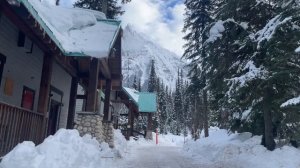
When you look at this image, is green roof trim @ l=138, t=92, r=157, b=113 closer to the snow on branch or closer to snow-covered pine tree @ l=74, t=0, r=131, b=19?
snow-covered pine tree @ l=74, t=0, r=131, b=19

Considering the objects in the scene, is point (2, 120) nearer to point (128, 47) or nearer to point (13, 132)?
point (13, 132)

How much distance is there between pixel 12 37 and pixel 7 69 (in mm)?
1184

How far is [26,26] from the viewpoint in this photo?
10516 mm

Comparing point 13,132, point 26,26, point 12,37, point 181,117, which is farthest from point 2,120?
point 181,117

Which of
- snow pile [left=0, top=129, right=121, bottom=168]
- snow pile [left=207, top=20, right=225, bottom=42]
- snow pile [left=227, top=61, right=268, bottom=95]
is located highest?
snow pile [left=207, top=20, right=225, bottom=42]

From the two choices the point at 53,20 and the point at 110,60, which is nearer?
the point at 53,20

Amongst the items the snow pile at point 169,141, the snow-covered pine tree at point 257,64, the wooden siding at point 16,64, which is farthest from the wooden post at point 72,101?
the snow pile at point 169,141

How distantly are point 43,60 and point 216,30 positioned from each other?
734 cm

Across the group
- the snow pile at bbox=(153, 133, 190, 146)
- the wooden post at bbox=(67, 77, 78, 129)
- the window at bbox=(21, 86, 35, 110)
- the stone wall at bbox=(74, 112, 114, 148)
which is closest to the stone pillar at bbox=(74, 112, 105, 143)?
the stone wall at bbox=(74, 112, 114, 148)

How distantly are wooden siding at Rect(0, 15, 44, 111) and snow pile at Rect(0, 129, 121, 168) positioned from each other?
4084 millimetres

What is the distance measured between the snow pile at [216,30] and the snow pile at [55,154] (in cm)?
726

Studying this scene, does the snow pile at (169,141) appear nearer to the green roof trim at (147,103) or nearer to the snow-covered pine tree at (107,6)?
the green roof trim at (147,103)

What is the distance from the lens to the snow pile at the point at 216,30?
48.3 feet

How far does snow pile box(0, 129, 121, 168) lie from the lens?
7.53 m
